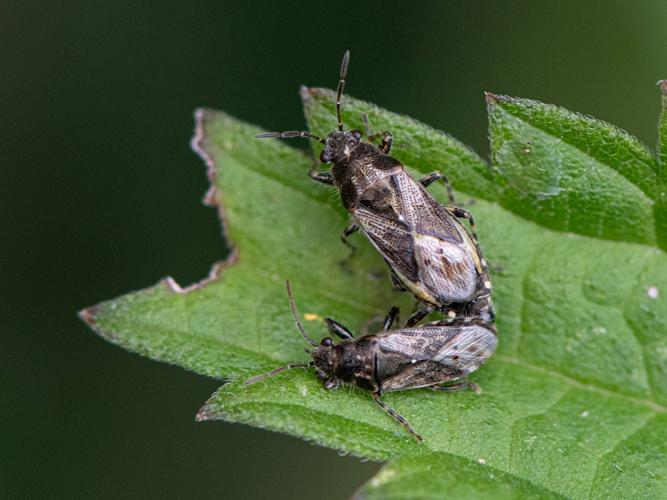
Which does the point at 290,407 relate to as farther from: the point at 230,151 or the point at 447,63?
the point at 447,63

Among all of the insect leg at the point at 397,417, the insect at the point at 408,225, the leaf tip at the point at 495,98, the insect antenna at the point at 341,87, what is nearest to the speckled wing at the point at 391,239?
→ the insect at the point at 408,225

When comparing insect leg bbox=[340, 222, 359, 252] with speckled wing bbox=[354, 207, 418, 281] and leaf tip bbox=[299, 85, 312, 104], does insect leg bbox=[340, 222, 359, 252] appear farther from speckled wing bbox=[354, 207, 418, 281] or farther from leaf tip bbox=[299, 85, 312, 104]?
leaf tip bbox=[299, 85, 312, 104]

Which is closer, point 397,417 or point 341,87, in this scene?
point 397,417

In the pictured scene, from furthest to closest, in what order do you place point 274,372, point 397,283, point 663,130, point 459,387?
point 397,283, point 459,387, point 274,372, point 663,130

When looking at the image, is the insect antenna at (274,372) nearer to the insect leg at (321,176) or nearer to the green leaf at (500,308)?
the green leaf at (500,308)

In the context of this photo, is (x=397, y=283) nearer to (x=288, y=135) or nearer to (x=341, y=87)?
(x=288, y=135)

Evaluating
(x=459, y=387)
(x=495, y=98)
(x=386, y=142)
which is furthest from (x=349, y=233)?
(x=495, y=98)
